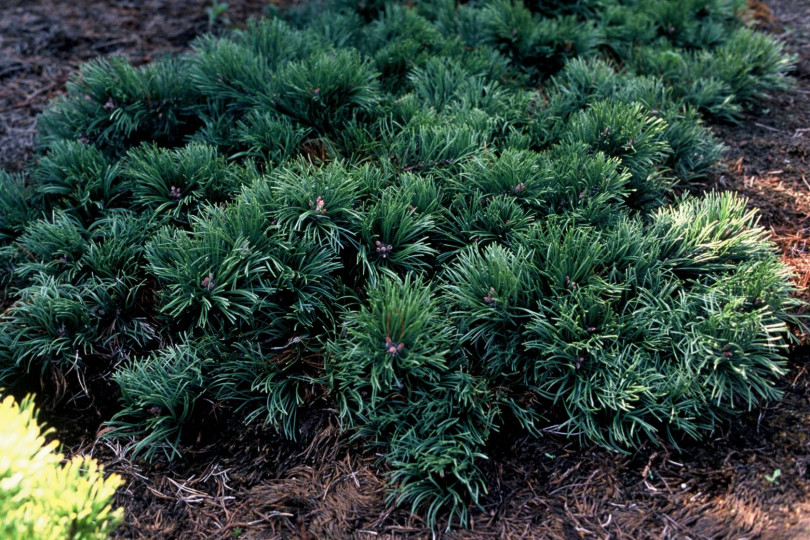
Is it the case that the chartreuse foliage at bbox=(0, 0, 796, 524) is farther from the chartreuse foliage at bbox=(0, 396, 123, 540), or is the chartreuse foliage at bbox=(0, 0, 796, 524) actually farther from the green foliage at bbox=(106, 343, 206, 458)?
the chartreuse foliage at bbox=(0, 396, 123, 540)

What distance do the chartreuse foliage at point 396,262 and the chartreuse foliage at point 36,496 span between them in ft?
2.00

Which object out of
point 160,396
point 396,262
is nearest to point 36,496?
point 160,396

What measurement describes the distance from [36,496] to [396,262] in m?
1.30

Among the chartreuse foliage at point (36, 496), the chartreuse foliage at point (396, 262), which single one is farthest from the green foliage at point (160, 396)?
the chartreuse foliage at point (36, 496)

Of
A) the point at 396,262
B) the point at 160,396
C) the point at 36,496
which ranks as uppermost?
the point at 36,496

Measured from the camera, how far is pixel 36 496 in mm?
1472

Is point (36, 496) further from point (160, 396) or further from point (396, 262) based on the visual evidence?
point (396, 262)

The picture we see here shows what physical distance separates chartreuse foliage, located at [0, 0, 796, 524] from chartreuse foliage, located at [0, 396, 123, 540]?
61 cm

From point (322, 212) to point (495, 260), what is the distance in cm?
64

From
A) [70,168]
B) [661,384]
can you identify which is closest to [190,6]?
[70,168]

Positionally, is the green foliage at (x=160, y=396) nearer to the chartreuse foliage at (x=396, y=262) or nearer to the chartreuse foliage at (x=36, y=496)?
the chartreuse foliage at (x=396, y=262)

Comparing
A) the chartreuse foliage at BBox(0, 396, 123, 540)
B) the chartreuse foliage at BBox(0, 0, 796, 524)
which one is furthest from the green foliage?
the chartreuse foliage at BBox(0, 396, 123, 540)

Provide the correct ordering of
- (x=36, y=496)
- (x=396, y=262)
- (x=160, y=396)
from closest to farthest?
(x=36, y=496) < (x=160, y=396) < (x=396, y=262)

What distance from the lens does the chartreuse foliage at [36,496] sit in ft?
4.63
